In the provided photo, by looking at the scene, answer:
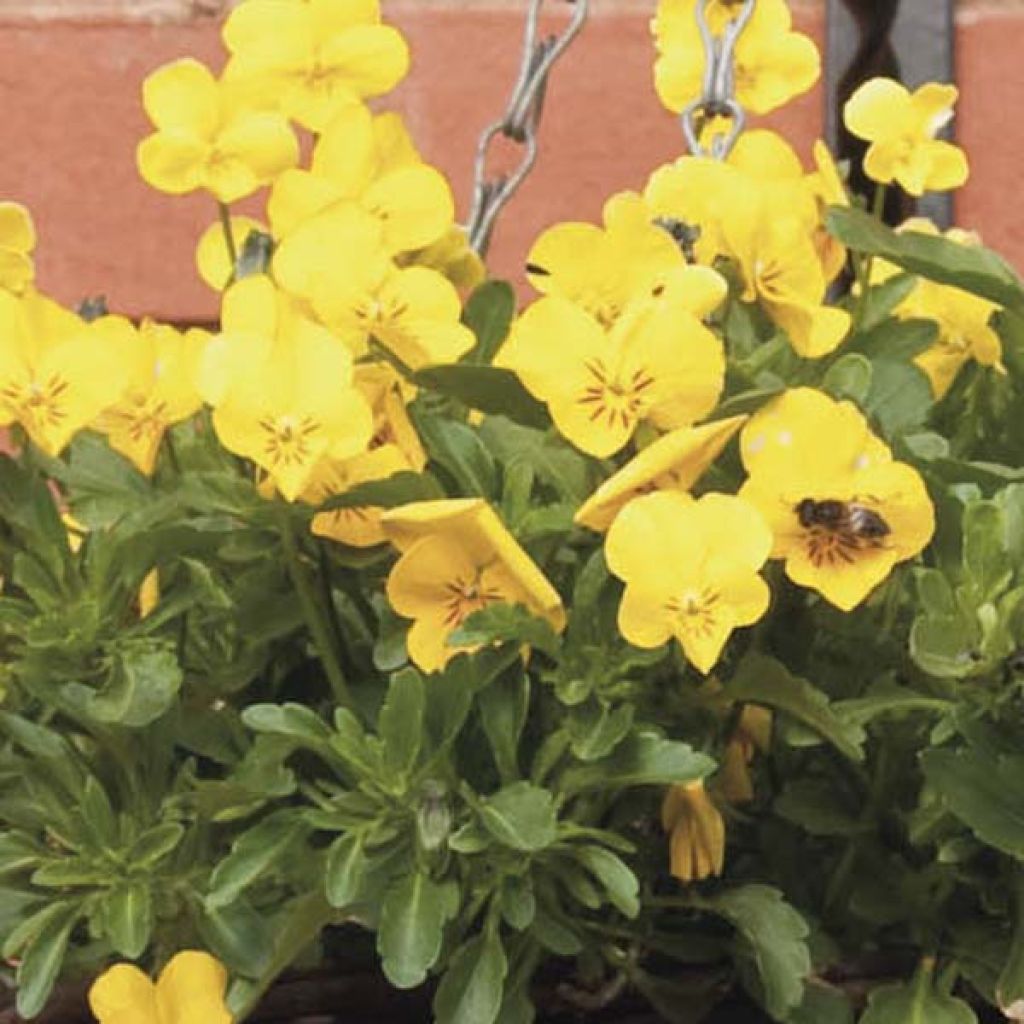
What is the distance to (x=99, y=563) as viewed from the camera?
527 mm

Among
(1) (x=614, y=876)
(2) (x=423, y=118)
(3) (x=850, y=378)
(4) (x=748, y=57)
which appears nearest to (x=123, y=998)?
(1) (x=614, y=876)

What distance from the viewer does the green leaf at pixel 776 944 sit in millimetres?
490

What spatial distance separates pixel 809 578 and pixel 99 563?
17 centimetres

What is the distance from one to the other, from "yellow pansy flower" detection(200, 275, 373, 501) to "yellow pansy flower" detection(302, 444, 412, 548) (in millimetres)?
13

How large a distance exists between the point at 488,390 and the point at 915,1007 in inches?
6.7

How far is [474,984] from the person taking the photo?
49 cm

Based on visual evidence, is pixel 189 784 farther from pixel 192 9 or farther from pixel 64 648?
pixel 192 9

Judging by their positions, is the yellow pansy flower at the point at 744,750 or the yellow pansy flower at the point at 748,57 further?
the yellow pansy flower at the point at 748,57

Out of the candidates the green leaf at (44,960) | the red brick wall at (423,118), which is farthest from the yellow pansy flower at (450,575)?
the red brick wall at (423,118)

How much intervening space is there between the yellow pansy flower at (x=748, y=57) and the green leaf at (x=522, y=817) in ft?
0.89

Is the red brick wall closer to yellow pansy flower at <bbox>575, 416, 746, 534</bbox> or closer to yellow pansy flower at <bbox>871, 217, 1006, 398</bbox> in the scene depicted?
yellow pansy flower at <bbox>871, 217, 1006, 398</bbox>

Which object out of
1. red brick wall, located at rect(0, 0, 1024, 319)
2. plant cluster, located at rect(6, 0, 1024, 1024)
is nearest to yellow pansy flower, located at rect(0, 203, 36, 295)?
plant cluster, located at rect(6, 0, 1024, 1024)

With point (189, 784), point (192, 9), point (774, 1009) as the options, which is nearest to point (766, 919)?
point (774, 1009)

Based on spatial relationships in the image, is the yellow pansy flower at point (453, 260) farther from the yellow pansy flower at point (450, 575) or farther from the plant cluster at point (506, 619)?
the yellow pansy flower at point (450, 575)
